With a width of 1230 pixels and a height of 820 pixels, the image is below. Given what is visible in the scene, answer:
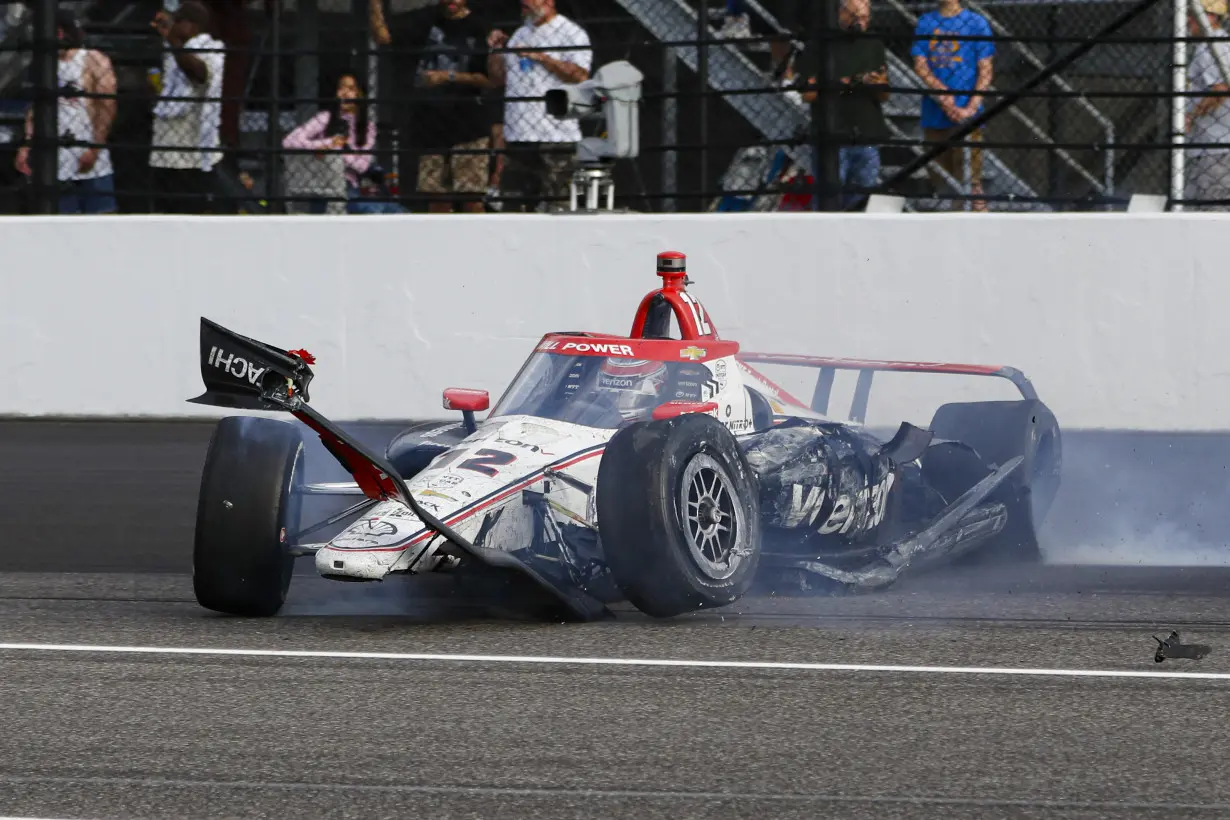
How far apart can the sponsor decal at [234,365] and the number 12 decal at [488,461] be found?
952 mm

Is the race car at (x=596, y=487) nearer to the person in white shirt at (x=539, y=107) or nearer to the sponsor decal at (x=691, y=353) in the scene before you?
the sponsor decal at (x=691, y=353)

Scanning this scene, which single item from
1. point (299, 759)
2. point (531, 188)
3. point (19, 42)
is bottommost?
point (299, 759)

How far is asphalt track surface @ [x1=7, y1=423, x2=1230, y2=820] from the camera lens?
4.61 metres

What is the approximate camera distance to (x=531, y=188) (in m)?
12.7

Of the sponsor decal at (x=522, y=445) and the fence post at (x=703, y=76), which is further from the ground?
the fence post at (x=703, y=76)

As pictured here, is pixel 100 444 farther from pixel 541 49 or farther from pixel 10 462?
pixel 541 49

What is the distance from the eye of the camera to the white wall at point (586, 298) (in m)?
11.1

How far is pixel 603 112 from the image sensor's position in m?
11.7

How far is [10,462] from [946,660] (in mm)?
6446

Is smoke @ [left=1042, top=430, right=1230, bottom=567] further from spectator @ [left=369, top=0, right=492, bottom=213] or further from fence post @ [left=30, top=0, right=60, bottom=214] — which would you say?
fence post @ [left=30, top=0, right=60, bottom=214]

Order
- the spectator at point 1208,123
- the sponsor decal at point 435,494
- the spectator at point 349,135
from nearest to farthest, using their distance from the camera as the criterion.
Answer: the sponsor decal at point 435,494 < the spectator at point 1208,123 < the spectator at point 349,135

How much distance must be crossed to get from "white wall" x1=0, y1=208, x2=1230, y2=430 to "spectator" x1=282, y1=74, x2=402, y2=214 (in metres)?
1.11

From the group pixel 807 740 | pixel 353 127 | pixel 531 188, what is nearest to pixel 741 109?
pixel 531 188

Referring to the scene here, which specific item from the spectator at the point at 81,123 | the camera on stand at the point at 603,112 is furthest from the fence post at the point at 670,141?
the spectator at the point at 81,123
